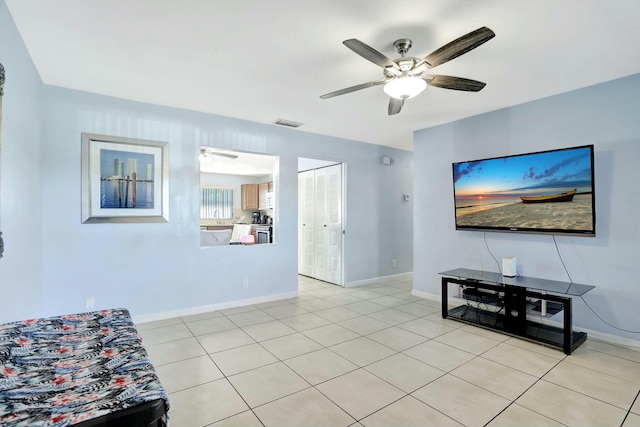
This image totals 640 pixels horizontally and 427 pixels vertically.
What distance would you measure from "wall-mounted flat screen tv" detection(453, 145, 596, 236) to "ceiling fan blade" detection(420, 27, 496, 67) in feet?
6.32

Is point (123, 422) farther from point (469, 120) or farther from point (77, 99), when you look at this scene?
point (469, 120)

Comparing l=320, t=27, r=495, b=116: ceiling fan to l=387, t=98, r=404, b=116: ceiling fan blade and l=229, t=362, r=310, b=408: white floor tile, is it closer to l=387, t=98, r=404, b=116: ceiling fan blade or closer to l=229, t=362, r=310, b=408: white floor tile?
l=387, t=98, r=404, b=116: ceiling fan blade

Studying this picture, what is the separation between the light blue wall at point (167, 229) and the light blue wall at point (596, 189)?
6.37 ft

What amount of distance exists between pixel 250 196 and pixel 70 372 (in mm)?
7817

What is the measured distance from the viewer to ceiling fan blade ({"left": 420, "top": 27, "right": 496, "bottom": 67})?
180cm

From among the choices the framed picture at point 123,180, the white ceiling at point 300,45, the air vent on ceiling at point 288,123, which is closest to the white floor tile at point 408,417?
the white ceiling at point 300,45

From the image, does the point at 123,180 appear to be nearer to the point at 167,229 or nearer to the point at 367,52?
the point at 167,229

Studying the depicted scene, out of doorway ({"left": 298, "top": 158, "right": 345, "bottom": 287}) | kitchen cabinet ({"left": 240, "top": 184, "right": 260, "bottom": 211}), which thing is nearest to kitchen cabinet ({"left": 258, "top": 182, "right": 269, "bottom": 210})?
Result: kitchen cabinet ({"left": 240, "top": 184, "right": 260, "bottom": 211})

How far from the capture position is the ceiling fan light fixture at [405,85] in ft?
7.47

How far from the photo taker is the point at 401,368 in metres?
2.54

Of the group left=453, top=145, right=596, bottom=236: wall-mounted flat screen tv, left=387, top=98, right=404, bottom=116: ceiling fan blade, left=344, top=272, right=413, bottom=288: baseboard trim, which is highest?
left=387, top=98, right=404, bottom=116: ceiling fan blade

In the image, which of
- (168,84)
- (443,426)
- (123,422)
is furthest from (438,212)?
(123,422)

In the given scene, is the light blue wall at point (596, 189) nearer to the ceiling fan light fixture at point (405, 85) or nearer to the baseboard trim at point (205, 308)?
the ceiling fan light fixture at point (405, 85)

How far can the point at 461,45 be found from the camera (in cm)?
194
